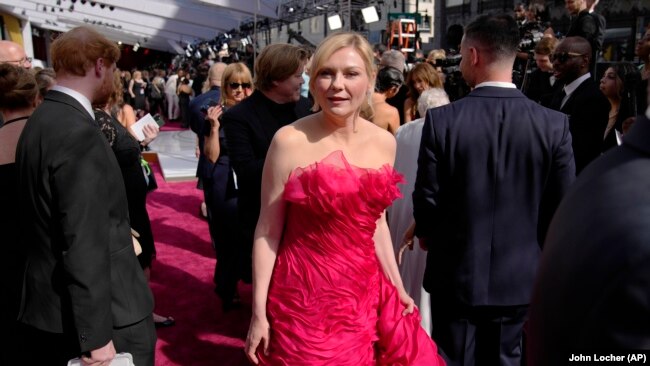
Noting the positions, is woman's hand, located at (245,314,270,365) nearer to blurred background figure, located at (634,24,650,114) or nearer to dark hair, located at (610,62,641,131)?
blurred background figure, located at (634,24,650,114)

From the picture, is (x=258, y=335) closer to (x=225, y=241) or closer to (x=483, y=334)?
(x=483, y=334)

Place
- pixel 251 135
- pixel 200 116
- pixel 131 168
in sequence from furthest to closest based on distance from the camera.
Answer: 1. pixel 200 116
2. pixel 131 168
3. pixel 251 135

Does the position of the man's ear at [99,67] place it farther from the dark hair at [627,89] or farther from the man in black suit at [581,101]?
the dark hair at [627,89]

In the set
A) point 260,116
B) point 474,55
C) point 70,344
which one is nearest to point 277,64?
point 260,116

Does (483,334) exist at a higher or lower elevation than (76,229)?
lower

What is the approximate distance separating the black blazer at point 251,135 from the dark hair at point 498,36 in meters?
1.04

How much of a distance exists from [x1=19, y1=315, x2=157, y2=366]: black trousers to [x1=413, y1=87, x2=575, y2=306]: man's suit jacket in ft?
3.83

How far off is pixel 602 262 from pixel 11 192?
6.63 feet

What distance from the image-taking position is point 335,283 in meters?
1.68

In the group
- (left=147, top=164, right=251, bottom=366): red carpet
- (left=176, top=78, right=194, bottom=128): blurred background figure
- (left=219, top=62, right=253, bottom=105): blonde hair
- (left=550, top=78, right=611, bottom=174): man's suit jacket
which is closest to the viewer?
(left=550, top=78, right=611, bottom=174): man's suit jacket

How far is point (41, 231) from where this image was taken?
1.59m

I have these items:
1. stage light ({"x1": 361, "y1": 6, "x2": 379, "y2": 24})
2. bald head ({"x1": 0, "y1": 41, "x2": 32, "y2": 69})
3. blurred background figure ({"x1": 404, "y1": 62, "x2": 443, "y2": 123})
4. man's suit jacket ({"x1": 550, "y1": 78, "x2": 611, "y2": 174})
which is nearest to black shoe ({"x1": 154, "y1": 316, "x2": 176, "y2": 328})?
bald head ({"x1": 0, "y1": 41, "x2": 32, "y2": 69})

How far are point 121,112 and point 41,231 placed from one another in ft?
9.74

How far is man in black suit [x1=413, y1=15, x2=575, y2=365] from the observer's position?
1968 millimetres
